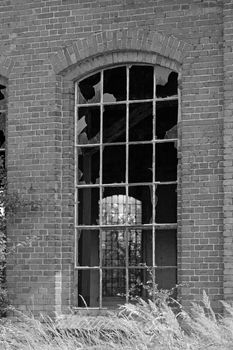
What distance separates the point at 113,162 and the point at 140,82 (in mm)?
1209

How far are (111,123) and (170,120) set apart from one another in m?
0.83

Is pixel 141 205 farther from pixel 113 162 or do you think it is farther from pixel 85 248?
pixel 85 248

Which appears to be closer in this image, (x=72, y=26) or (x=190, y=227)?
(x=190, y=227)

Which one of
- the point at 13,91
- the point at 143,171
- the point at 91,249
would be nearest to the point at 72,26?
the point at 13,91

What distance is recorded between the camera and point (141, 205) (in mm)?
16000

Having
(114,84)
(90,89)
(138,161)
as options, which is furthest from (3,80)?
(138,161)

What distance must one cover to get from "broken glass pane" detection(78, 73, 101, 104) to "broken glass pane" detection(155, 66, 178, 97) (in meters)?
0.83

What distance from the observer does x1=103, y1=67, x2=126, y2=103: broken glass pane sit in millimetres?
10750

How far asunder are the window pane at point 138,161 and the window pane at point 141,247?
355cm

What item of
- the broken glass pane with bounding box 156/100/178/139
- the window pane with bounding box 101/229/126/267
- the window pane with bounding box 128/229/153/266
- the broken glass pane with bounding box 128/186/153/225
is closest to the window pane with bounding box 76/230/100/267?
the broken glass pane with bounding box 156/100/178/139

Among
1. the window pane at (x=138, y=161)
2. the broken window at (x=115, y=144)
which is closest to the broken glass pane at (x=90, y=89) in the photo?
the broken window at (x=115, y=144)

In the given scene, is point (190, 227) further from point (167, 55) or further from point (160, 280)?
point (160, 280)

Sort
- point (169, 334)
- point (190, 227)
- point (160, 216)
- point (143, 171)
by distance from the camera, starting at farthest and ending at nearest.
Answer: point (160, 216) < point (143, 171) < point (190, 227) < point (169, 334)

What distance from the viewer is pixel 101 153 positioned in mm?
10727
